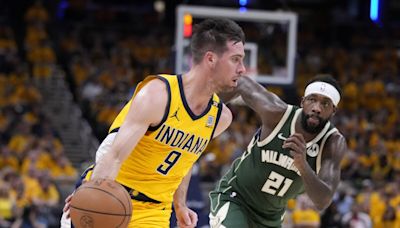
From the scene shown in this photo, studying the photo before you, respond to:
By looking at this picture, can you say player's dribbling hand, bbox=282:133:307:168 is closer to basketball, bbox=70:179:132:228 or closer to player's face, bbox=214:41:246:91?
player's face, bbox=214:41:246:91

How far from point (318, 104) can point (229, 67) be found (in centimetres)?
142

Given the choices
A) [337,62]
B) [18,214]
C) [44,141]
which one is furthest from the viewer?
[337,62]

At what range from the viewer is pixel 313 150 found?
6.30 meters

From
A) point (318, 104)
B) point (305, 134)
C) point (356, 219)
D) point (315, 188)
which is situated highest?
point (318, 104)

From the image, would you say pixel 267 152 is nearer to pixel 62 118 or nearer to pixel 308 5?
pixel 62 118

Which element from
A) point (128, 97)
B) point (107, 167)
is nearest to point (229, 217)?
point (107, 167)

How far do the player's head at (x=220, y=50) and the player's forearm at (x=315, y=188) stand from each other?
114 centimetres

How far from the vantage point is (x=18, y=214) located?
1240 centimetres

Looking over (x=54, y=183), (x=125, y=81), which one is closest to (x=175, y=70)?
(x=54, y=183)

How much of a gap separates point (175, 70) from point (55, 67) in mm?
9155

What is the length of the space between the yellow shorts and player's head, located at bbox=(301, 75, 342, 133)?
155 cm

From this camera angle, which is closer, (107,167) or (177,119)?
(107,167)

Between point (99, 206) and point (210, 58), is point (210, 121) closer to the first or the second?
point (210, 58)

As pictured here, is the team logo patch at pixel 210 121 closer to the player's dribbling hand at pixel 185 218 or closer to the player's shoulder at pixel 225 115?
the player's shoulder at pixel 225 115
